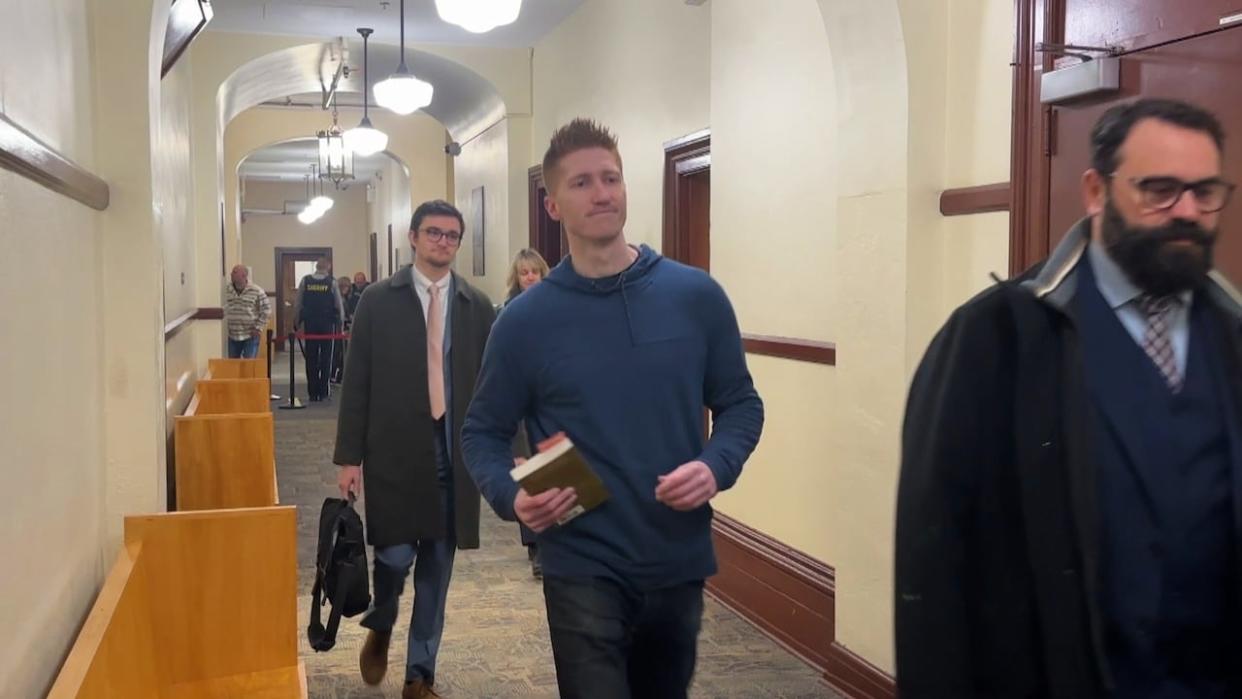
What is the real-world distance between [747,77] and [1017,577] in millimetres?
3962

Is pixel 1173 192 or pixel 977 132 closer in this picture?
pixel 1173 192

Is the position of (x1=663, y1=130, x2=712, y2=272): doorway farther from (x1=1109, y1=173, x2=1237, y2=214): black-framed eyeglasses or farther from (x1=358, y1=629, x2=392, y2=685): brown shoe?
(x1=1109, y1=173, x2=1237, y2=214): black-framed eyeglasses

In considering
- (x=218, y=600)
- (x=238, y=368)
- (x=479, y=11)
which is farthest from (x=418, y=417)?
(x=238, y=368)

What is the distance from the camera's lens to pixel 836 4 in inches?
161

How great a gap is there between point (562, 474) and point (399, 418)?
1813 mm

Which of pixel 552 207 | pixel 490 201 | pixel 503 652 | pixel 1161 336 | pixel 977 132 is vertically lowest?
pixel 503 652

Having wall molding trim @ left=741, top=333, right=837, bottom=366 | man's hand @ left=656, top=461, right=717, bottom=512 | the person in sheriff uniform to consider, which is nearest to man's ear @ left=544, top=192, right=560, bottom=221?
man's hand @ left=656, top=461, right=717, bottom=512

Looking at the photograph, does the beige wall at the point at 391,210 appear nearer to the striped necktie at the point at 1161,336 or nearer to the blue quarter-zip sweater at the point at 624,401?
the blue quarter-zip sweater at the point at 624,401

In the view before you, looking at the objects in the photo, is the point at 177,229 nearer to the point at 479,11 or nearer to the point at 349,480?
the point at 479,11

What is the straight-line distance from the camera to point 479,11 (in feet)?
17.1

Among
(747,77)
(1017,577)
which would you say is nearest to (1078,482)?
(1017,577)

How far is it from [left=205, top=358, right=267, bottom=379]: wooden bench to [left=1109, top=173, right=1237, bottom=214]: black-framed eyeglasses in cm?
772

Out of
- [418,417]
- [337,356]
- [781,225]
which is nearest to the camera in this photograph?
[418,417]

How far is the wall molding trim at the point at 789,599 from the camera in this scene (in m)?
4.24
